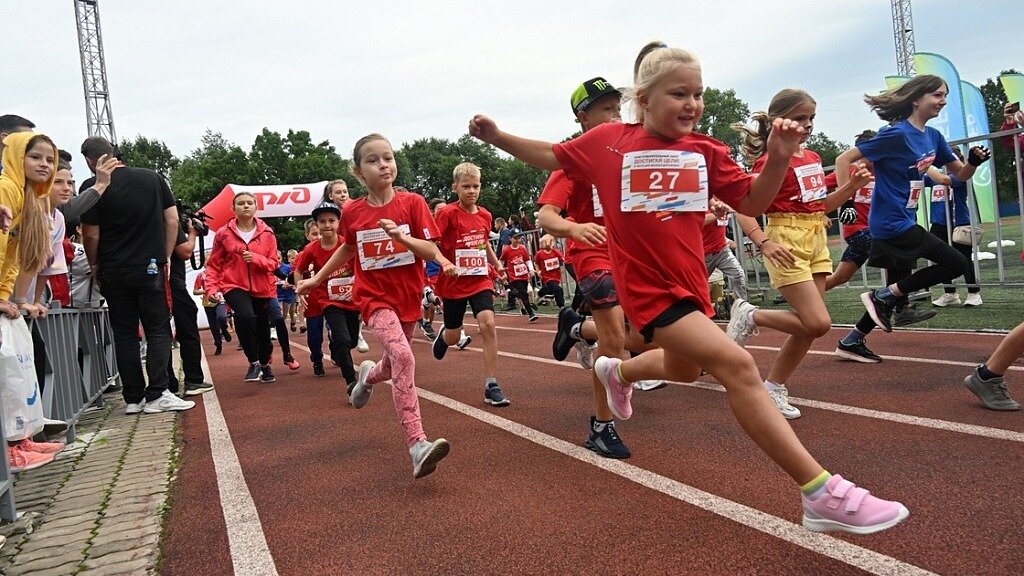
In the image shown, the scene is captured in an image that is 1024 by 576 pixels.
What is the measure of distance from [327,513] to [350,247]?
1.79m

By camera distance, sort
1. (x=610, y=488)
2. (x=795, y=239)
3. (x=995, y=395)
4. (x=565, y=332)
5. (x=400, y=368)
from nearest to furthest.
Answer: (x=610, y=488) < (x=400, y=368) < (x=995, y=395) < (x=795, y=239) < (x=565, y=332)

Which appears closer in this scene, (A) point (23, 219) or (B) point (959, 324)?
(A) point (23, 219)

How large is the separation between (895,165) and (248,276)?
22.0 ft

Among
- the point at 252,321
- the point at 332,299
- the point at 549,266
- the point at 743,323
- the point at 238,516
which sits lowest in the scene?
the point at 238,516

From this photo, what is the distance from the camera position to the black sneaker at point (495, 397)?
5711 mm

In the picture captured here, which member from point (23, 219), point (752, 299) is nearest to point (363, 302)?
point (23, 219)

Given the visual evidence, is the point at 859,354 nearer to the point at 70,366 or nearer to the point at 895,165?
the point at 895,165

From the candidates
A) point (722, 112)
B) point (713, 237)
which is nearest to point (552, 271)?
point (713, 237)

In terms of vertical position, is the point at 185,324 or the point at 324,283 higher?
the point at 324,283

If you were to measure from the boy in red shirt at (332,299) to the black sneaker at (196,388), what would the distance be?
4.30ft

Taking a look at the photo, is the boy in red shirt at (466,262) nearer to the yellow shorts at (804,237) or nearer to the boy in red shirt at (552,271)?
the yellow shorts at (804,237)

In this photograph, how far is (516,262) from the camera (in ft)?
50.9

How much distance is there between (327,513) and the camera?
11.3ft

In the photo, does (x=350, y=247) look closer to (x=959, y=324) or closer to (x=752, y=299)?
(x=959, y=324)
